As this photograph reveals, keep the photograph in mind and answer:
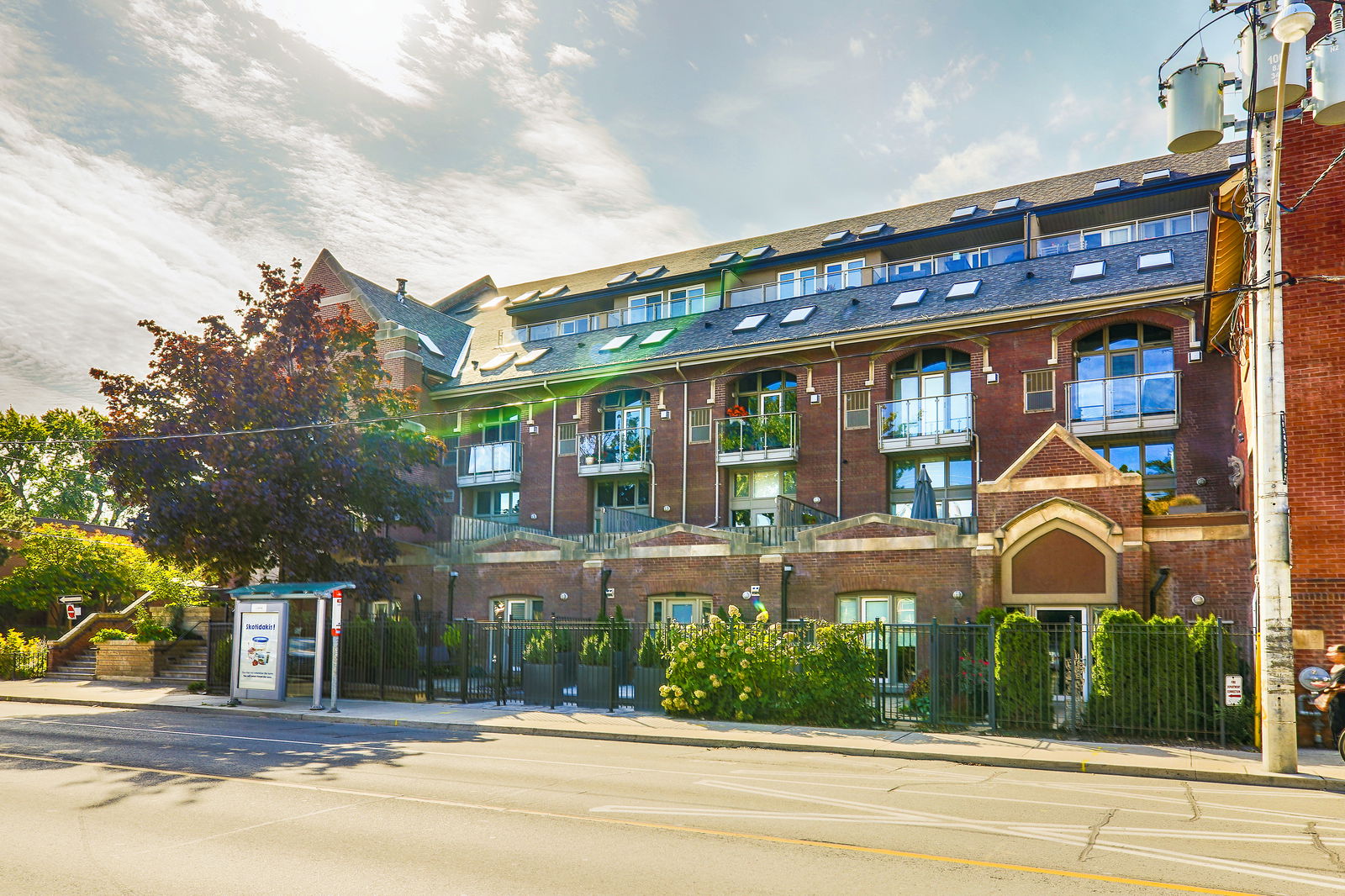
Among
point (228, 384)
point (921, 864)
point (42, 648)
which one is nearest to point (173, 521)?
point (228, 384)

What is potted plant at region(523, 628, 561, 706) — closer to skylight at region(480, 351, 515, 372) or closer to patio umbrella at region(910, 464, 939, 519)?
patio umbrella at region(910, 464, 939, 519)

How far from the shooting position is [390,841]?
8547 mm

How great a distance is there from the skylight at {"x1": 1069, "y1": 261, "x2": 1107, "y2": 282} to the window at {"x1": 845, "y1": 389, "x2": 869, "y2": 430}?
22.2 feet

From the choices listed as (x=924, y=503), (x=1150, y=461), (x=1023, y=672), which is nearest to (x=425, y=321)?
(x=924, y=503)

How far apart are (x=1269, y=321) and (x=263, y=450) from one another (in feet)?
72.8

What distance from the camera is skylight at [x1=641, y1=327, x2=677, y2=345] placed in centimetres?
3572

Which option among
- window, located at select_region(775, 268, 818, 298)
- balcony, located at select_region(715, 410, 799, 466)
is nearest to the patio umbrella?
balcony, located at select_region(715, 410, 799, 466)

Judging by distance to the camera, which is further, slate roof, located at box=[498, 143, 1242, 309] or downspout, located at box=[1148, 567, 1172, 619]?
slate roof, located at box=[498, 143, 1242, 309]

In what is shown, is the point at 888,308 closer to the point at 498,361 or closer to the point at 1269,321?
the point at 498,361

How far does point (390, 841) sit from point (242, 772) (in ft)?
16.9

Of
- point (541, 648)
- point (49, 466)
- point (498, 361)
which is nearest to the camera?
point (541, 648)

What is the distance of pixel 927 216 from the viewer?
1469 inches

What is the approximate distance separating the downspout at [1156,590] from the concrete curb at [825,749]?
7801 millimetres

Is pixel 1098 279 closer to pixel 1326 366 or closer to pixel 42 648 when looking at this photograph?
pixel 1326 366
